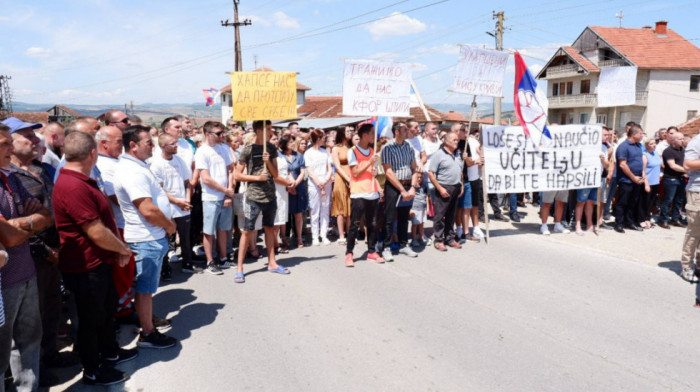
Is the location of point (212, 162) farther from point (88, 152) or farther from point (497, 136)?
point (497, 136)

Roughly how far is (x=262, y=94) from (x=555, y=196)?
5686 millimetres

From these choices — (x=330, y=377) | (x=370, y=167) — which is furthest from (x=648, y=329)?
(x=370, y=167)

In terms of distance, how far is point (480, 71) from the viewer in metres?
7.83

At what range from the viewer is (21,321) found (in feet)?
10.4

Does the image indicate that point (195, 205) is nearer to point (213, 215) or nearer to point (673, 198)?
point (213, 215)

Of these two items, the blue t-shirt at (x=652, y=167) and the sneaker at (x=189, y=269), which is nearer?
the sneaker at (x=189, y=269)

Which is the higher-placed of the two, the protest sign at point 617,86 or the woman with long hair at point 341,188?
the protest sign at point 617,86

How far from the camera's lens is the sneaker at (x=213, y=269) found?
6.42 m

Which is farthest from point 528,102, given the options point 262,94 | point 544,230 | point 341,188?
point 262,94

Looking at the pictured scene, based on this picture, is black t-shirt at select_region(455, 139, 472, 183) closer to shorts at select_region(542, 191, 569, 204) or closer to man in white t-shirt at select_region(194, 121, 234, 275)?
shorts at select_region(542, 191, 569, 204)

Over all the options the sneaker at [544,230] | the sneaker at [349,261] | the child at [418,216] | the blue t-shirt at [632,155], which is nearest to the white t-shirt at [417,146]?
the child at [418,216]

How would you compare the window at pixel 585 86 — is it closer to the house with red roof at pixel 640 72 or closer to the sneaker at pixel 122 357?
the house with red roof at pixel 640 72

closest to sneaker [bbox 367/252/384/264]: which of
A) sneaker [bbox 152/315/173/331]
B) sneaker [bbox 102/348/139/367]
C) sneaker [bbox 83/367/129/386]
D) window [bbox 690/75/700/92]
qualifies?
sneaker [bbox 152/315/173/331]

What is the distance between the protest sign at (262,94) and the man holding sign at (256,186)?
20 centimetres
